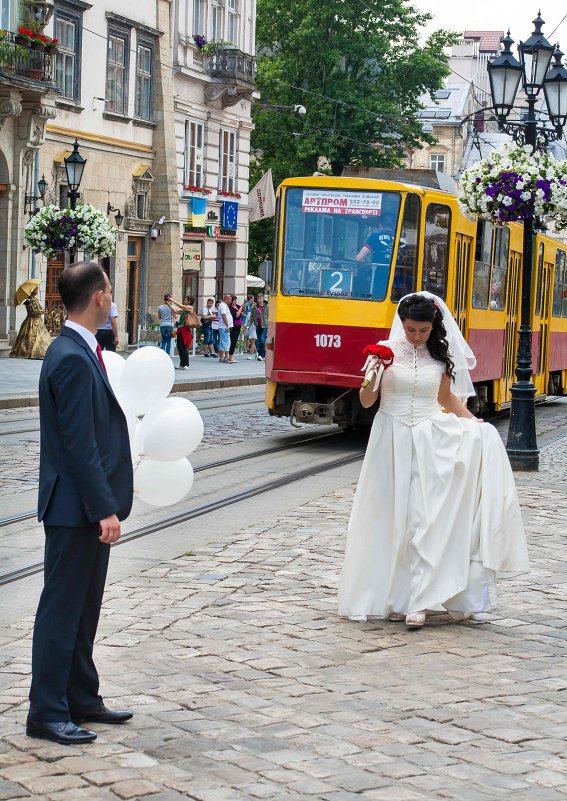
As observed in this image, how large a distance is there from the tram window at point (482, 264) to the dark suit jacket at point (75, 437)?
13496 mm

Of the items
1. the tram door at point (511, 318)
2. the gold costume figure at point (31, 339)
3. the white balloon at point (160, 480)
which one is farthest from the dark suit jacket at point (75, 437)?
the gold costume figure at point (31, 339)

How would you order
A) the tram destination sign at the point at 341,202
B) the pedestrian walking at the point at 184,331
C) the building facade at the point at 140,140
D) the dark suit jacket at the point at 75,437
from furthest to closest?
the building facade at the point at 140,140
the pedestrian walking at the point at 184,331
the tram destination sign at the point at 341,202
the dark suit jacket at the point at 75,437

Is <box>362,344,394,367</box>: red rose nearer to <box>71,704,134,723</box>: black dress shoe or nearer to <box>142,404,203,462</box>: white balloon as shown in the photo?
<box>142,404,203,462</box>: white balloon

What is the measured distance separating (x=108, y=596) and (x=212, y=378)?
19508 mm

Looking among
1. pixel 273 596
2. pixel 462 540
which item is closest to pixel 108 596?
pixel 273 596

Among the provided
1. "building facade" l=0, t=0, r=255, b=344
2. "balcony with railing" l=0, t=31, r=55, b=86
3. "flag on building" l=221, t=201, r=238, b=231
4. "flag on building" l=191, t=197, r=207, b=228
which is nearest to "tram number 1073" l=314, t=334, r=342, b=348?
"balcony with railing" l=0, t=31, r=55, b=86

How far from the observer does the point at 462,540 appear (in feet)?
22.9

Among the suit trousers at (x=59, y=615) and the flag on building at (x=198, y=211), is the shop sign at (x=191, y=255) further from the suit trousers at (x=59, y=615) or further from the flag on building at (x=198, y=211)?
the suit trousers at (x=59, y=615)

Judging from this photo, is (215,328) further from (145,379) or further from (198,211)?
(145,379)

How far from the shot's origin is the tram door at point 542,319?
24016 millimetres

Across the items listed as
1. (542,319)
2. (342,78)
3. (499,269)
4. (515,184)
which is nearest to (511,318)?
(499,269)

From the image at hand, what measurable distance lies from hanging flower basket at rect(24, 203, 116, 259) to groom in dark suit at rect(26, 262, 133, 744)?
2258 centimetres

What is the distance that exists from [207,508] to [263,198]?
3161 cm

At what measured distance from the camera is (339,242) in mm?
15898
